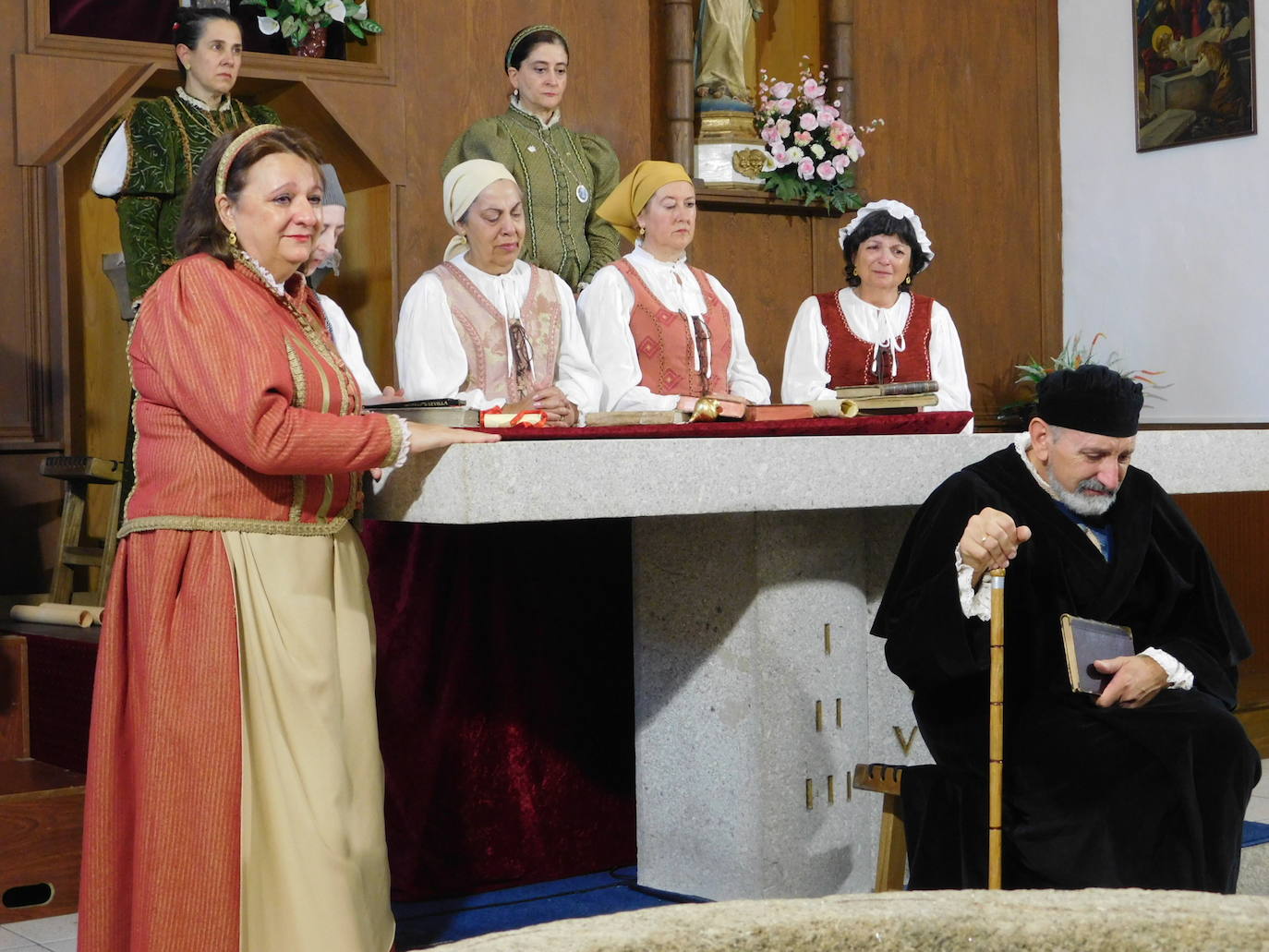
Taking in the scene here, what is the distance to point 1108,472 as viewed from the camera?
11.6 feet

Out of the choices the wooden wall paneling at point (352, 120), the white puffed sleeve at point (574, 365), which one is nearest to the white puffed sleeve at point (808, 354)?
the white puffed sleeve at point (574, 365)

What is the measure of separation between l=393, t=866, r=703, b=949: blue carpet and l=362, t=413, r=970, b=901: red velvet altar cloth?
0.06m

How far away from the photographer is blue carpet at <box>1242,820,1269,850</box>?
14.4ft

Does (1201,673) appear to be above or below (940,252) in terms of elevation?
below

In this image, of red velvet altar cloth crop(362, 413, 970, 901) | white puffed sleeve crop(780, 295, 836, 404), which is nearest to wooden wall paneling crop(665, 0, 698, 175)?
white puffed sleeve crop(780, 295, 836, 404)

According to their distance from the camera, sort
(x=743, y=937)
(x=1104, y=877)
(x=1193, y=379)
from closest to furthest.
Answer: (x=743, y=937) < (x=1104, y=877) < (x=1193, y=379)

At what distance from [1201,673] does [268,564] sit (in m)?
1.95

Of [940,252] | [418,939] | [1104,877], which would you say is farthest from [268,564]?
[940,252]

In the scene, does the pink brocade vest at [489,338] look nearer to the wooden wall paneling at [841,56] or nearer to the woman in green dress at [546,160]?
the woman in green dress at [546,160]

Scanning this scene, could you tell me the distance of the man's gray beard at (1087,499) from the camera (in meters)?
3.57

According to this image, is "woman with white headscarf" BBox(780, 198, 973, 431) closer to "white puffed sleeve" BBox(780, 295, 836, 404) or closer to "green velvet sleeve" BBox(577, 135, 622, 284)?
"white puffed sleeve" BBox(780, 295, 836, 404)

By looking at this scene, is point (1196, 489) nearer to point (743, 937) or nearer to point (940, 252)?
point (743, 937)

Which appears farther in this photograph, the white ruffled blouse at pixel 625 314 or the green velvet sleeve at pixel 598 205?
the green velvet sleeve at pixel 598 205

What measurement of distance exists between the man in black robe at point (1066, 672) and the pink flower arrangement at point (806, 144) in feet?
14.5
